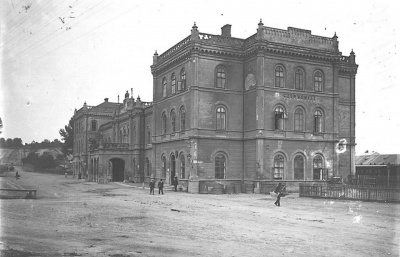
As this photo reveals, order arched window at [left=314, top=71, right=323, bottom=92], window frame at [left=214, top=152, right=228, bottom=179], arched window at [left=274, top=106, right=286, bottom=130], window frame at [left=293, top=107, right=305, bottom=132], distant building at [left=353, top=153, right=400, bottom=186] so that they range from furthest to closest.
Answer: distant building at [left=353, top=153, right=400, bottom=186], arched window at [left=314, top=71, right=323, bottom=92], window frame at [left=293, top=107, right=305, bottom=132], arched window at [left=274, top=106, right=286, bottom=130], window frame at [left=214, top=152, right=228, bottom=179]

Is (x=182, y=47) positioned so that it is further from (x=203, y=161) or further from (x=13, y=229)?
(x=13, y=229)

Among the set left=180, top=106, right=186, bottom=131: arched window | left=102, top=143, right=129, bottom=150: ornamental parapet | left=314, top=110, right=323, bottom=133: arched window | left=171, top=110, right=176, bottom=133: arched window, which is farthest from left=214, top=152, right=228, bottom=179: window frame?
left=102, top=143, right=129, bottom=150: ornamental parapet

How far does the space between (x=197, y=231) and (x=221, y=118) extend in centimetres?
2411

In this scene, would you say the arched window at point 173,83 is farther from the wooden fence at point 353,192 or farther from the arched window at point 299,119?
the wooden fence at point 353,192

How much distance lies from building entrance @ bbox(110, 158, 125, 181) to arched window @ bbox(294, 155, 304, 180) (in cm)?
2959

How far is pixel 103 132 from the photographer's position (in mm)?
76625

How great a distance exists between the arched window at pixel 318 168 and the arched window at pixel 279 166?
369 cm

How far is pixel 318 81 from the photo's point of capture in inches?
1578

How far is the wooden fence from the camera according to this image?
25781 mm

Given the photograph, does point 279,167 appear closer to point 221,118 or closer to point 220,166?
point 220,166

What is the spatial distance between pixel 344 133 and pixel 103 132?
4616 cm

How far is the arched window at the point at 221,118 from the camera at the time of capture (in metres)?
38.4

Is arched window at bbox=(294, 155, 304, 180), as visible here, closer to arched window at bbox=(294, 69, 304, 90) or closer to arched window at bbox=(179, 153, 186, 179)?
arched window at bbox=(294, 69, 304, 90)

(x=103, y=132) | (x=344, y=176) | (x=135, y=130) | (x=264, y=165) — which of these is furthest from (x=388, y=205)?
(x=103, y=132)
